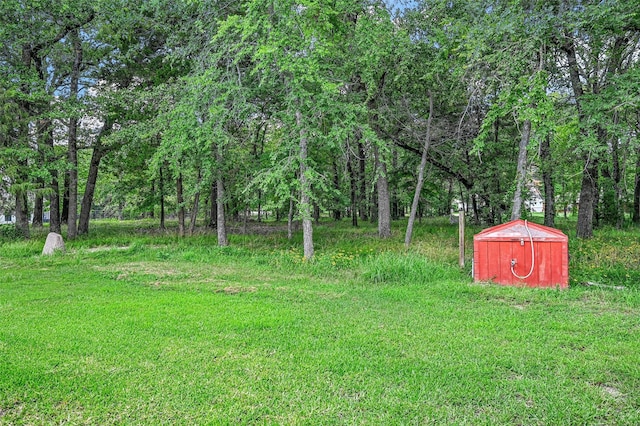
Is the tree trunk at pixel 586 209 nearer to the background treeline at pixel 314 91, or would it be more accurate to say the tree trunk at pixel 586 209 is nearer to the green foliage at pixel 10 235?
the background treeline at pixel 314 91

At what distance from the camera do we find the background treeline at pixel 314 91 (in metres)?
7.95

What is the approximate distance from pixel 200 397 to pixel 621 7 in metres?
9.66

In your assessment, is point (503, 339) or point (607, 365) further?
point (503, 339)

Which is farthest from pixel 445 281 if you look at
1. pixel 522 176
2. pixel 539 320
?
pixel 522 176

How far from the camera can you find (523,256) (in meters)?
6.01

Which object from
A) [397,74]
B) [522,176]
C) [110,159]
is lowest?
[522,176]

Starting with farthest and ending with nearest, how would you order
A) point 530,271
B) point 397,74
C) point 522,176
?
point 397,74, point 522,176, point 530,271

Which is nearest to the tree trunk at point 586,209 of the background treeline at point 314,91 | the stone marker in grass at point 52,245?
the background treeline at point 314,91

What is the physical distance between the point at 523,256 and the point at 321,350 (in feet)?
13.8

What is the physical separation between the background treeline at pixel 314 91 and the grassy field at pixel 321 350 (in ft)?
11.1

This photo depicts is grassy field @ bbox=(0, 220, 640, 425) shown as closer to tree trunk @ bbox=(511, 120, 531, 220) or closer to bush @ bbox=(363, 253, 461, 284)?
bush @ bbox=(363, 253, 461, 284)

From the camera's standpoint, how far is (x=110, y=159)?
15.4 meters

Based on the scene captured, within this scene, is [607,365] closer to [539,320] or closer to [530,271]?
[539,320]

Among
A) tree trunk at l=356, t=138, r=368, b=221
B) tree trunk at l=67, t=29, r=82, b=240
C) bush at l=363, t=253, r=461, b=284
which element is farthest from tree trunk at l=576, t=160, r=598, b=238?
tree trunk at l=67, t=29, r=82, b=240
